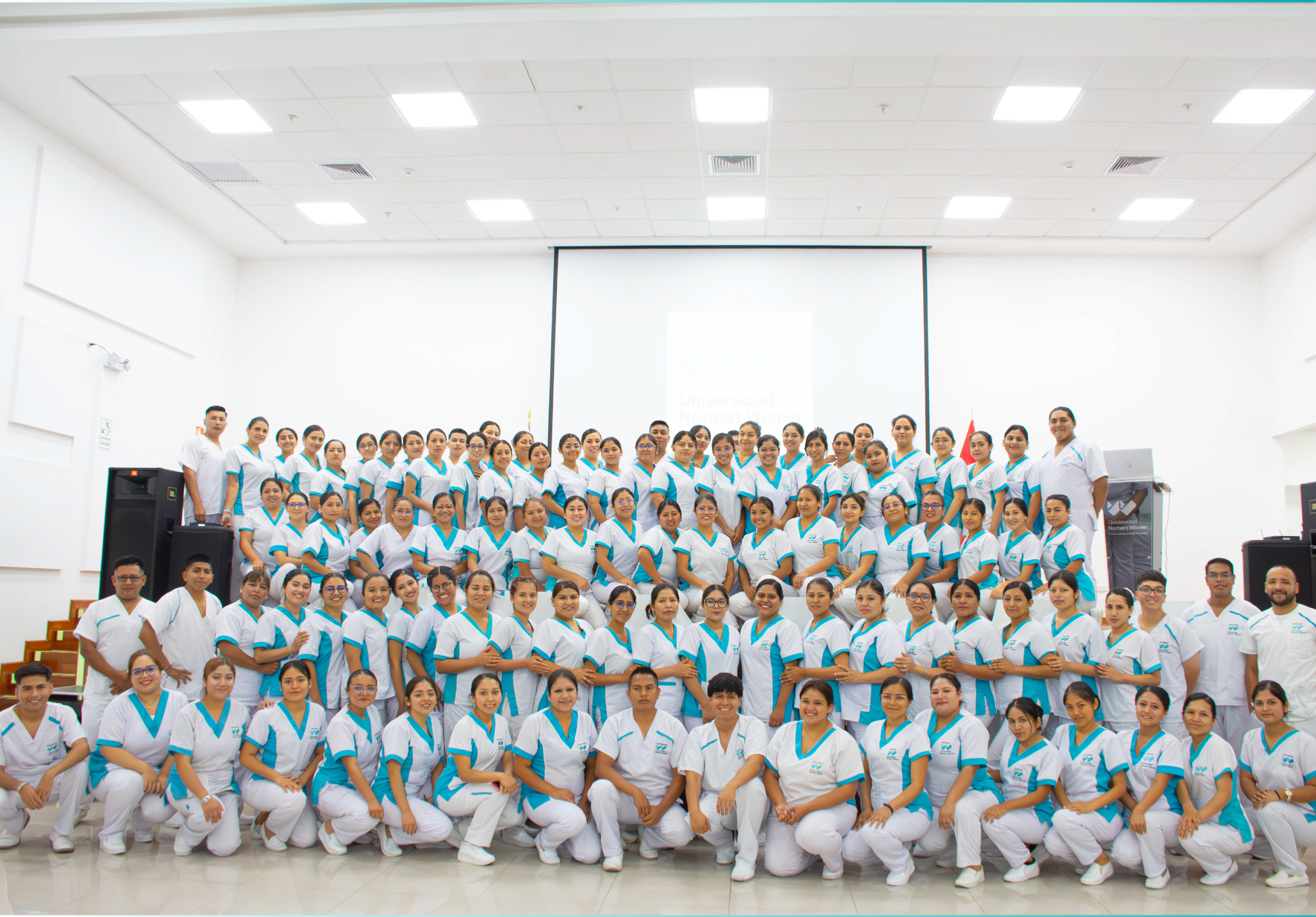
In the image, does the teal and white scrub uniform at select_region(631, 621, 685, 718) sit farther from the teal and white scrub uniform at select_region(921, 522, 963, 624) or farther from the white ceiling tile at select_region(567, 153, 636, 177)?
the white ceiling tile at select_region(567, 153, 636, 177)

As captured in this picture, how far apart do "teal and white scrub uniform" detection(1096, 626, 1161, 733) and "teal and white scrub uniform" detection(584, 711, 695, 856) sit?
2.42 m

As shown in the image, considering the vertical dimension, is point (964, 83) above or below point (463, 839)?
above

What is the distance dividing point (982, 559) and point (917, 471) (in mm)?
987

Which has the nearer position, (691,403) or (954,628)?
(954,628)

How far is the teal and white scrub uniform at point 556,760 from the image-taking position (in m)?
4.42

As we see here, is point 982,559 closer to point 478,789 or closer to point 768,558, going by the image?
point 768,558

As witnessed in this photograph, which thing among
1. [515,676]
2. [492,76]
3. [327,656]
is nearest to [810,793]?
[515,676]

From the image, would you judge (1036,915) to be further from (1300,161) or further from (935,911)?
(1300,161)

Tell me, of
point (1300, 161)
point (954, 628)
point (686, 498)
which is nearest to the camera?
point (954, 628)

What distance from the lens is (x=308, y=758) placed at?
15.5ft

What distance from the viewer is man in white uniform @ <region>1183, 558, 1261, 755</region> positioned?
500cm

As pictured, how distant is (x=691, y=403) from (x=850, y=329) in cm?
206

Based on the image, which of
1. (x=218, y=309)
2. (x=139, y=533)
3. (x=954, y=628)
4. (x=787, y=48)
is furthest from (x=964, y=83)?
(x=218, y=309)

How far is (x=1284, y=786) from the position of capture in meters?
4.30
